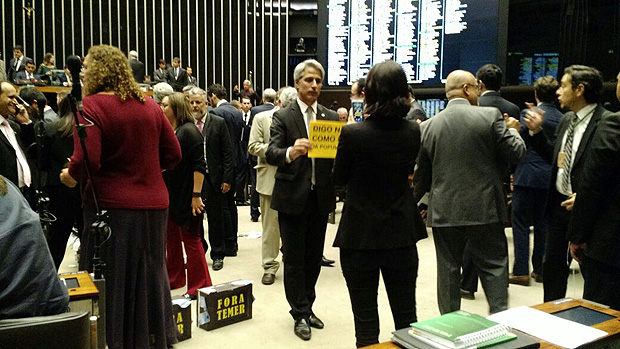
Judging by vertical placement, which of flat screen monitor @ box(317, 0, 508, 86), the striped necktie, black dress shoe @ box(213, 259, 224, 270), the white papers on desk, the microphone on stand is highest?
flat screen monitor @ box(317, 0, 508, 86)

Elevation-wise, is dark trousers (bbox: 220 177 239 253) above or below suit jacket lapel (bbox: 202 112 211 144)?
below

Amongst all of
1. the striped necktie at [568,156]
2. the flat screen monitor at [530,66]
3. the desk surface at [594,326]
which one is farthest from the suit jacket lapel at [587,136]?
the flat screen monitor at [530,66]

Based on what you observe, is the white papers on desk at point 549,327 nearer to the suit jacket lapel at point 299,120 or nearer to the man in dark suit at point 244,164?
the suit jacket lapel at point 299,120

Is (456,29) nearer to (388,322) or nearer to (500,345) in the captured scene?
(388,322)

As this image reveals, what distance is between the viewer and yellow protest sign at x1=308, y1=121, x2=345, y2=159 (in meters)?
3.13

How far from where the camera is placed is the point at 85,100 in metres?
2.74

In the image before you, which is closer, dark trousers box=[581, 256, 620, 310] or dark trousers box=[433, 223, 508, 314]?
dark trousers box=[581, 256, 620, 310]

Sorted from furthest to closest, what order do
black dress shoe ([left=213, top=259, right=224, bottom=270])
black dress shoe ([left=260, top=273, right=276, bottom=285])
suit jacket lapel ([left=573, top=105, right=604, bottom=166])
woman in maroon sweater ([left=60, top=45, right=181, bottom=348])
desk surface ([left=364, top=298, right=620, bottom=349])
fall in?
black dress shoe ([left=213, top=259, right=224, bottom=270]) → black dress shoe ([left=260, top=273, right=276, bottom=285]) → suit jacket lapel ([left=573, top=105, right=604, bottom=166]) → woman in maroon sweater ([left=60, top=45, right=181, bottom=348]) → desk surface ([left=364, top=298, right=620, bottom=349])

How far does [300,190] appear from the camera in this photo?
137 inches

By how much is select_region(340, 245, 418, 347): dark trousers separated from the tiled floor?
88 cm

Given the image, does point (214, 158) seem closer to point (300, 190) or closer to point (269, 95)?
point (300, 190)

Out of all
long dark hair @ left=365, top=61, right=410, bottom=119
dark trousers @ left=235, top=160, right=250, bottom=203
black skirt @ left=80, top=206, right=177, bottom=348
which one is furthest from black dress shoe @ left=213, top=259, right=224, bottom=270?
long dark hair @ left=365, top=61, right=410, bottom=119

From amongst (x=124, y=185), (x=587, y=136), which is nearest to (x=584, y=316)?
(x=587, y=136)

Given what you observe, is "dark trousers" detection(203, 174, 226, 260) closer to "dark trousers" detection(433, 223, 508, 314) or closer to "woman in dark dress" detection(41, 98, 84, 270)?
"woman in dark dress" detection(41, 98, 84, 270)
